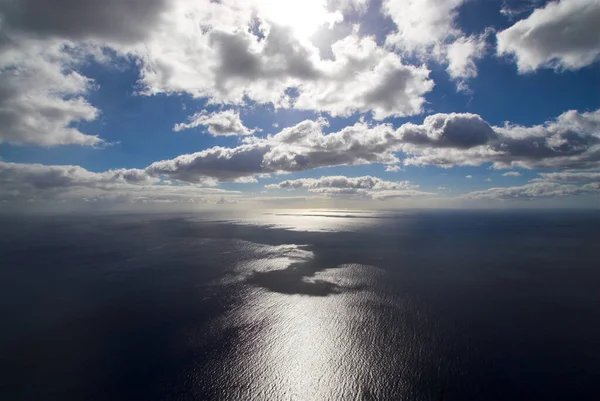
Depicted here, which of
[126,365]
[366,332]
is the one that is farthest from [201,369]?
[366,332]

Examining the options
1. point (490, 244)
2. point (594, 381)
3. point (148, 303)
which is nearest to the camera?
point (594, 381)

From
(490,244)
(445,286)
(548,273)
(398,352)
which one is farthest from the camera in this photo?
(490,244)

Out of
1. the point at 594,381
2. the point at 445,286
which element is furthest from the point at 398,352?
the point at 445,286

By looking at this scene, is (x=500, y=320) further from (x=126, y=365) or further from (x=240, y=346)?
(x=126, y=365)

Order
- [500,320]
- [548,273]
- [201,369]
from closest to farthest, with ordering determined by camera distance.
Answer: [201,369]
[500,320]
[548,273]

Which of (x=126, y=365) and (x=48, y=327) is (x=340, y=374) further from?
(x=48, y=327)

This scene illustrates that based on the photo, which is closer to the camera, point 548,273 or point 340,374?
point 340,374
